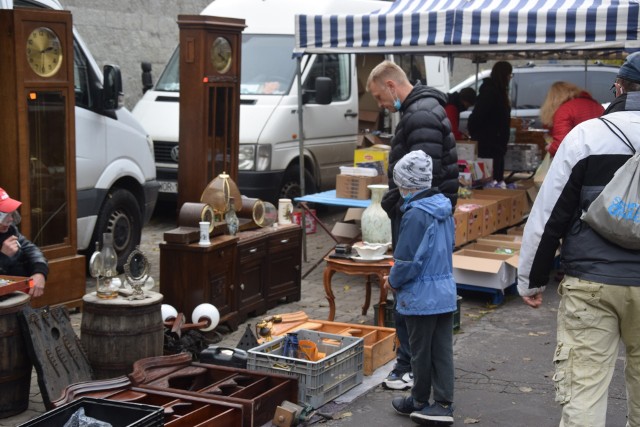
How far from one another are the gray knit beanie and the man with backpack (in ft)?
3.81

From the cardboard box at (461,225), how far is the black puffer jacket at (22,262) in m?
4.20

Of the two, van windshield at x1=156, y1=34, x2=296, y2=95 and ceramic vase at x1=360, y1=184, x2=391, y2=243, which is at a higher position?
van windshield at x1=156, y1=34, x2=296, y2=95

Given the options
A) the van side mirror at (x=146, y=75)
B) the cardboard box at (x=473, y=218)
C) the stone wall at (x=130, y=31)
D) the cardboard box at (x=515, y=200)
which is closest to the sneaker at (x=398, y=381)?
the cardboard box at (x=473, y=218)

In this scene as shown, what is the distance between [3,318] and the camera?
16.5 ft

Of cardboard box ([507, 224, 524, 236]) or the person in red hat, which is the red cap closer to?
the person in red hat

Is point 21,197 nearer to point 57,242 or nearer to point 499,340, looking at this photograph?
point 57,242

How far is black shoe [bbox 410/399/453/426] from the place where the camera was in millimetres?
5020

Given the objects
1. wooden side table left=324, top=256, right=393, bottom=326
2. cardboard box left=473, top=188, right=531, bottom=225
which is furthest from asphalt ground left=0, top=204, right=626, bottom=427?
cardboard box left=473, top=188, right=531, bottom=225

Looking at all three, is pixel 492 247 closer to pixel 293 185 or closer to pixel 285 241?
pixel 285 241

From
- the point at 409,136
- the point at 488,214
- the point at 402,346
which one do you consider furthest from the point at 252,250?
the point at 488,214

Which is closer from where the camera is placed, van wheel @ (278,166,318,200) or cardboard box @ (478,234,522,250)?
cardboard box @ (478,234,522,250)

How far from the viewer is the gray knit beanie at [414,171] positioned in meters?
4.97

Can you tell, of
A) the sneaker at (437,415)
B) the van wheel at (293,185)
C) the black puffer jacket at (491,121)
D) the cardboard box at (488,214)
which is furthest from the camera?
the black puffer jacket at (491,121)

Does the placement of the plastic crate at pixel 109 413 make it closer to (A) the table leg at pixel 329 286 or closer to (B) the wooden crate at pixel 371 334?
(B) the wooden crate at pixel 371 334
